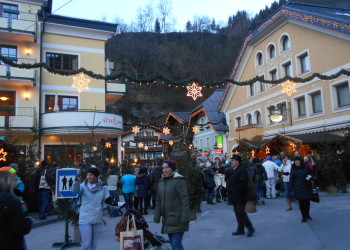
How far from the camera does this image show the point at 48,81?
950 inches

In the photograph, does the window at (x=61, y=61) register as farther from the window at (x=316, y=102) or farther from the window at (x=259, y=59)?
the window at (x=316, y=102)

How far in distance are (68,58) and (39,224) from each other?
17.0 metres

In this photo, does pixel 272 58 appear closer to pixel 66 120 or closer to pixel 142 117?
pixel 66 120

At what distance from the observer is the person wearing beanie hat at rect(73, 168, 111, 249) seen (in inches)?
217

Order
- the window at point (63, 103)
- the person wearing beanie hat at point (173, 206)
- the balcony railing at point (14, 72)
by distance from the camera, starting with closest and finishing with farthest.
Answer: the person wearing beanie hat at point (173, 206)
the balcony railing at point (14, 72)
the window at point (63, 103)

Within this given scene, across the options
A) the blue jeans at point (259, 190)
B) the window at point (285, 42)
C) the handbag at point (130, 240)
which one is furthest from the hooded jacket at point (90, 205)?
the window at point (285, 42)

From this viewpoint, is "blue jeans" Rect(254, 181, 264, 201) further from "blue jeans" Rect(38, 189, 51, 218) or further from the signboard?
"blue jeans" Rect(38, 189, 51, 218)

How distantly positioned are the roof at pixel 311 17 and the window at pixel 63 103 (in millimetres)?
16472

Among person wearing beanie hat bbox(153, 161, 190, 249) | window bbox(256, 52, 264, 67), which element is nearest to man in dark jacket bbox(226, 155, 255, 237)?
person wearing beanie hat bbox(153, 161, 190, 249)

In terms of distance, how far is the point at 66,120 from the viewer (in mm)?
22625

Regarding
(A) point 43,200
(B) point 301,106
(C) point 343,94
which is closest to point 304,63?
(B) point 301,106

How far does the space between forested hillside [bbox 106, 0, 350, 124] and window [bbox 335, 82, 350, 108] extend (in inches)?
1636

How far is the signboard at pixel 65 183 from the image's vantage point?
7.38m

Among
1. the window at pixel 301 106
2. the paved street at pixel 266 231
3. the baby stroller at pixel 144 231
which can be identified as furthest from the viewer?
the window at pixel 301 106
